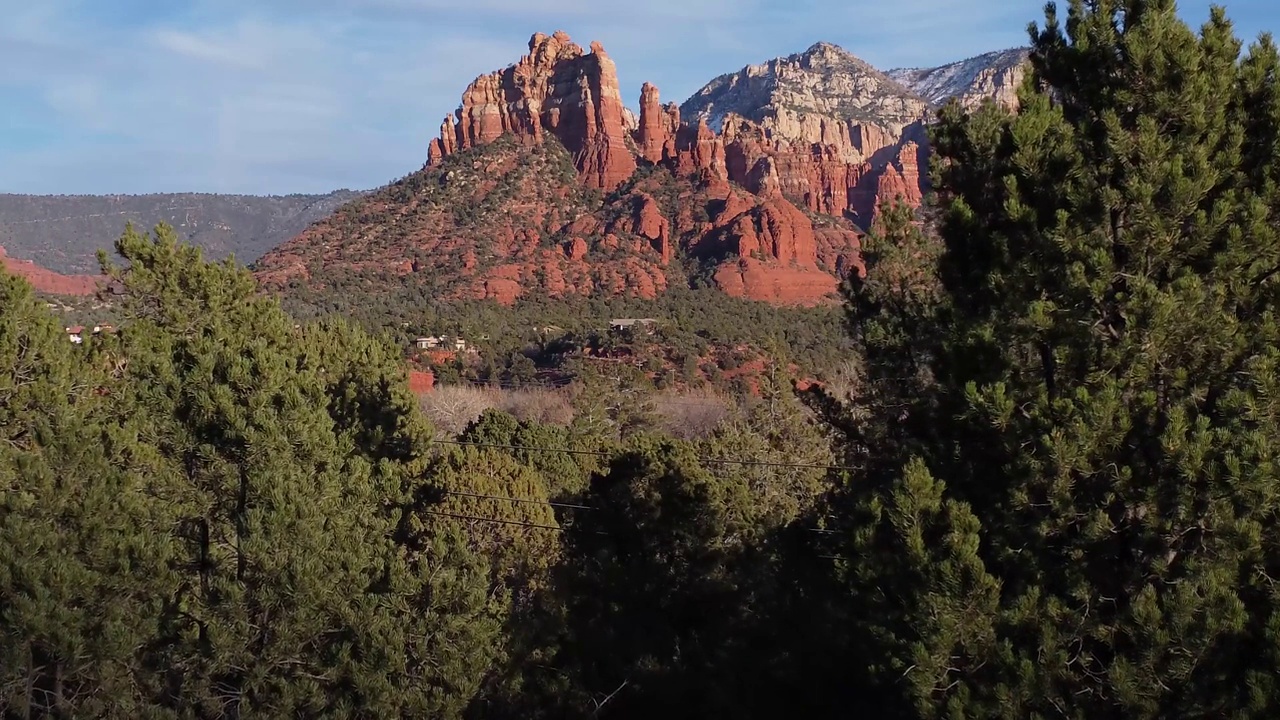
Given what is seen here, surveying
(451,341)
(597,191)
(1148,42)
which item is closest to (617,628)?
(1148,42)

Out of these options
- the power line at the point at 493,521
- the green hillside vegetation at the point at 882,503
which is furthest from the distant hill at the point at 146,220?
the green hillside vegetation at the point at 882,503

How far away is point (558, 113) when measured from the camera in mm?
117812

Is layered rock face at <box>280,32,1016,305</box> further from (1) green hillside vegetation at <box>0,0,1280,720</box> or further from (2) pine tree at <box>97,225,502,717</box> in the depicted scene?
(2) pine tree at <box>97,225,502,717</box>

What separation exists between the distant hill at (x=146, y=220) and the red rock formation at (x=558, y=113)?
36482mm

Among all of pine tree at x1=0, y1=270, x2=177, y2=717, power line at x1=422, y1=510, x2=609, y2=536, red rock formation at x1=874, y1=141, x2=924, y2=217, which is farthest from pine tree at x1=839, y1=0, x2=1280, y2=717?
red rock formation at x1=874, y1=141, x2=924, y2=217

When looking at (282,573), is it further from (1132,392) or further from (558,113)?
(558,113)

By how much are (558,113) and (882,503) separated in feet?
376

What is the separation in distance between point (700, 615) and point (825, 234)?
102m

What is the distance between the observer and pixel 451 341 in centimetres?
6662

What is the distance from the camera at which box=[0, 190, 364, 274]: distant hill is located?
144 m

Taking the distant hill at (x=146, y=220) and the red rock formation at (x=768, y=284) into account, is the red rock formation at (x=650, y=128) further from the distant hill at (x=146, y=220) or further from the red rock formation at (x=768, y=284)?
the distant hill at (x=146, y=220)

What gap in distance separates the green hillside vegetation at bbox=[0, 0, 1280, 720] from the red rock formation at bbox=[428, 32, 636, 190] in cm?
9854

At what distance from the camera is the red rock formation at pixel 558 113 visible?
11288 centimetres

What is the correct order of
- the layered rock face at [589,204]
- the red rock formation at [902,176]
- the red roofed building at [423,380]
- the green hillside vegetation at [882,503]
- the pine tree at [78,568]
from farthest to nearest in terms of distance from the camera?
1. the red rock formation at [902,176]
2. the layered rock face at [589,204]
3. the red roofed building at [423,380]
4. the pine tree at [78,568]
5. the green hillside vegetation at [882,503]
